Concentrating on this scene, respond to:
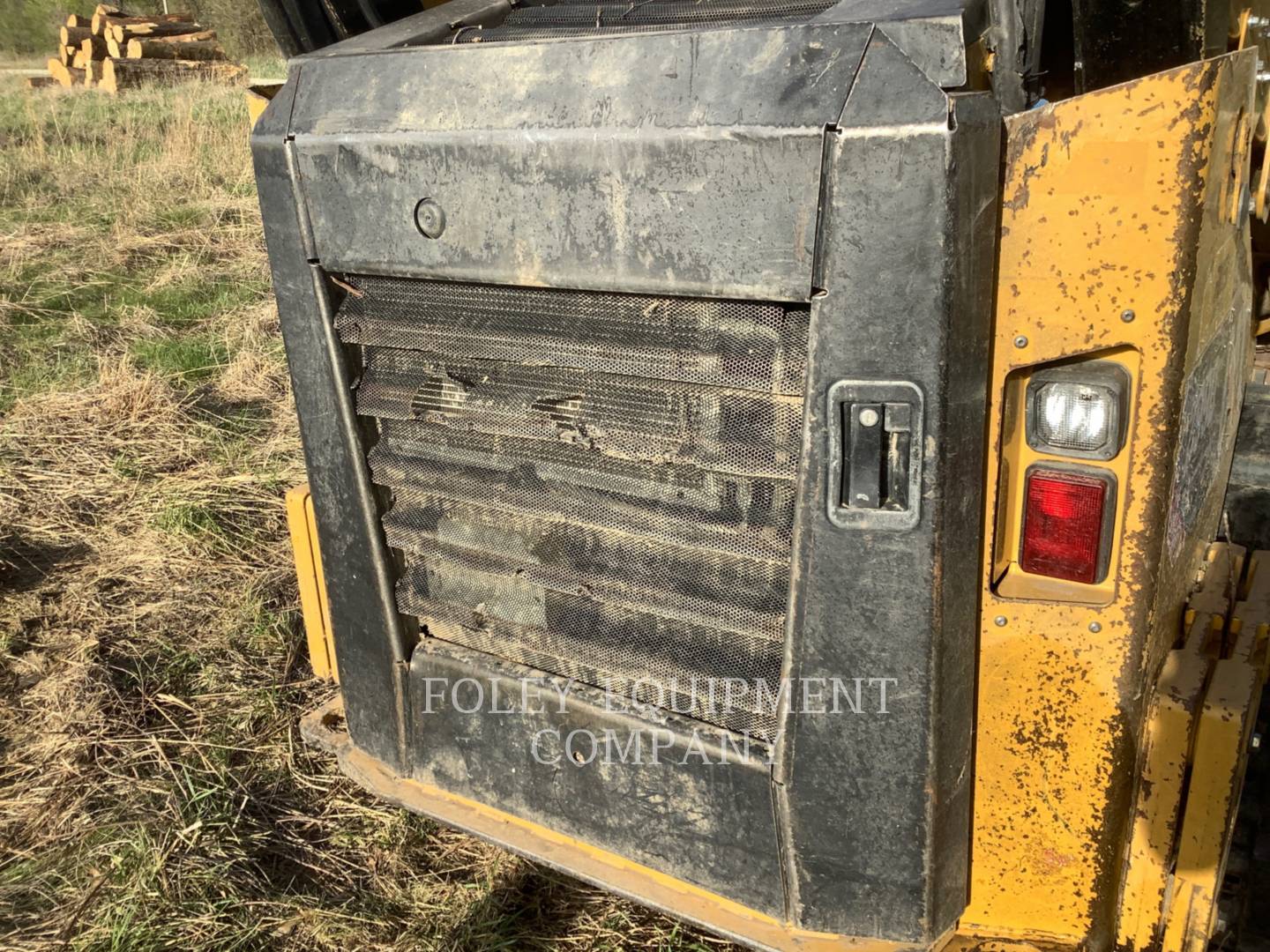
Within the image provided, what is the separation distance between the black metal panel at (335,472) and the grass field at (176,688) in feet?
1.57

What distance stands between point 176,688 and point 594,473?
6.83 ft

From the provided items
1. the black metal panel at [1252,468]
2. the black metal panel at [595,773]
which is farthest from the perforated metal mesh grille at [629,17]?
the black metal panel at [1252,468]

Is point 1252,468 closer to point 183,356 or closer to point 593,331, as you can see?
point 593,331

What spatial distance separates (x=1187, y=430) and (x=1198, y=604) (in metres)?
0.49

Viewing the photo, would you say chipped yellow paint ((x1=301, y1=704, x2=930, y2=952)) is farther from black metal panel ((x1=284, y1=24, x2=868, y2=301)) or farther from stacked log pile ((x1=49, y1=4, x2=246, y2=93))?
stacked log pile ((x1=49, y1=4, x2=246, y2=93))

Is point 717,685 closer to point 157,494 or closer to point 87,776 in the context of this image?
point 87,776

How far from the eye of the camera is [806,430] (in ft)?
5.05

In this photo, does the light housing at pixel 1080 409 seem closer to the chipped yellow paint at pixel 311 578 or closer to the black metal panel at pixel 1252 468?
the black metal panel at pixel 1252 468

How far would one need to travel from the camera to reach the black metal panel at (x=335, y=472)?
6.33 ft

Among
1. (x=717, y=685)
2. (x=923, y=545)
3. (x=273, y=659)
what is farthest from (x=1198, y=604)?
(x=273, y=659)

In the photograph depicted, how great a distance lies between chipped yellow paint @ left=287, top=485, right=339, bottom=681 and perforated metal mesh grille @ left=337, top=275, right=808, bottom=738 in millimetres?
417

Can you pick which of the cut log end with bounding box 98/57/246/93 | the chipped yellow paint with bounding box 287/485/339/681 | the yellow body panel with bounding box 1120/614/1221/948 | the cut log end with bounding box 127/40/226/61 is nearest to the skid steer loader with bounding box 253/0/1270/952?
the yellow body panel with bounding box 1120/614/1221/948

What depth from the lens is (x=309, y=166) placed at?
186cm

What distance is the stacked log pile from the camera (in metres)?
14.5
